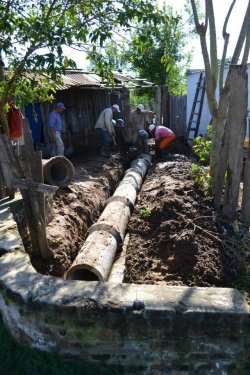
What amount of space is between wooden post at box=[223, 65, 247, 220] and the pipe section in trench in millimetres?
1803

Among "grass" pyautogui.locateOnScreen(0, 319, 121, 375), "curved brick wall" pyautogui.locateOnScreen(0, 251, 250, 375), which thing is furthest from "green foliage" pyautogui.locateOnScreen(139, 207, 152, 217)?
"grass" pyautogui.locateOnScreen(0, 319, 121, 375)

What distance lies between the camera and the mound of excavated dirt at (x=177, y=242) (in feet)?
14.1

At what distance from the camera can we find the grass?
3086 mm

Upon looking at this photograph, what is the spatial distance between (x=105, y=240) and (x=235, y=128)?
2.46m

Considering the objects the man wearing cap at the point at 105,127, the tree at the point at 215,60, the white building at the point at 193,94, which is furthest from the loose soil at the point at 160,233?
the white building at the point at 193,94

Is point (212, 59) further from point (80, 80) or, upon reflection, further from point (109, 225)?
point (80, 80)

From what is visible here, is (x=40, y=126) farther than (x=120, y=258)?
Yes

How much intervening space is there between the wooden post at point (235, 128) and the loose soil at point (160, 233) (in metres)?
0.47

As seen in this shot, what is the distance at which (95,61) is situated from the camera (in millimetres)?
5570

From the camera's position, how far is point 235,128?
199 inches

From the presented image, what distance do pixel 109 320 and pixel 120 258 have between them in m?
2.32

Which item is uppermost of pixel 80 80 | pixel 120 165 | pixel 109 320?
pixel 80 80

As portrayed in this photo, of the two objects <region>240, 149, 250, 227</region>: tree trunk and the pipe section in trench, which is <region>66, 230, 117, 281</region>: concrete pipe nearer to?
the pipe section in trench

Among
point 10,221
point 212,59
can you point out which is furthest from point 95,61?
point 10,221
